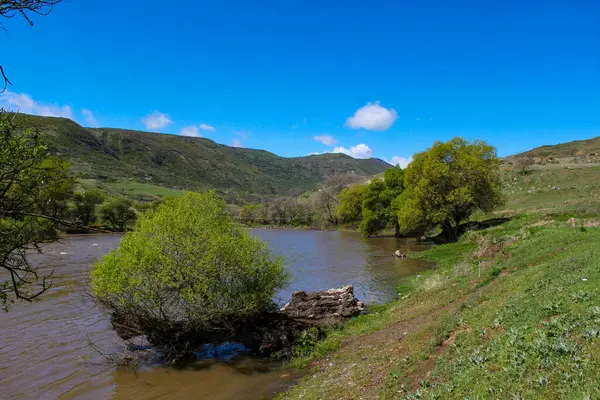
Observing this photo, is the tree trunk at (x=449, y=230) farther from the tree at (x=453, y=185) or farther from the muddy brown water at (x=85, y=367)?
the muddy brown water at (x=85, y=367)

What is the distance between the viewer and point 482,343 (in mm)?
10289

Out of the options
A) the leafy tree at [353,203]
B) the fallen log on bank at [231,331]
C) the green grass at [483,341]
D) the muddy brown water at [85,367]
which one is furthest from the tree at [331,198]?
the fallen log on bank at [231,331]

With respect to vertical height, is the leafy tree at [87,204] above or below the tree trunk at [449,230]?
above

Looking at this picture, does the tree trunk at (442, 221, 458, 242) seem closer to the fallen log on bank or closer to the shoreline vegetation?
the shoreline vegetation

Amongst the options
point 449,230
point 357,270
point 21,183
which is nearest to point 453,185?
point 449,230

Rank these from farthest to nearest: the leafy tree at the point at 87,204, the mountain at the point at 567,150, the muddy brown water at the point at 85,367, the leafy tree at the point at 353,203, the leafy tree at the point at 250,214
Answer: the leafy tree at the point at 250,214 → the mountain at the point at 567,150 → the leafy tree at the point at 353,203 → the leafy tree at the point at 87,204 → the muddy brown water at the point at 85,367

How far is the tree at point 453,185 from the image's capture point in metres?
47.8

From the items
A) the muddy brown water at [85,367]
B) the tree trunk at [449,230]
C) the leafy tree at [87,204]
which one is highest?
the leafy tree at [87,204]

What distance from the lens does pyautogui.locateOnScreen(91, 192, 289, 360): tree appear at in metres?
16.9

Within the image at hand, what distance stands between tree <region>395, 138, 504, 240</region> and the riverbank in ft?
80.1

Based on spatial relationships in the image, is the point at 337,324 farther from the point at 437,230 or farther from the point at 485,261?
the point at 437,230

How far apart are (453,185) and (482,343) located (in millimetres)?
41549

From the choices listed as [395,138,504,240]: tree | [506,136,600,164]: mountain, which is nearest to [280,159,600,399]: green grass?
[395,138,504,240]: tree

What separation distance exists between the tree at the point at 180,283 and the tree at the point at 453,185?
35.4m
